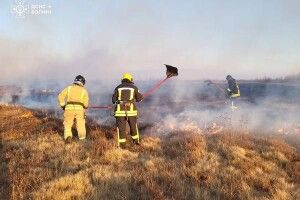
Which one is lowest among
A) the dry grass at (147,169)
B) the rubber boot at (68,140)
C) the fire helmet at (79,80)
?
the dry grass at (147,169)

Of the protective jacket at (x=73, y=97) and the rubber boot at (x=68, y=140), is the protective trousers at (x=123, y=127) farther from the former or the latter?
the rubber boot at (x=68, y=140)

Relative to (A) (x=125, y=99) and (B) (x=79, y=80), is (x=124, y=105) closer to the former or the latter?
(A) (x=125, y=99)

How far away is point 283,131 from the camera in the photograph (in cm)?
1745

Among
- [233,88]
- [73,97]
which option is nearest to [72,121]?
[73,97]

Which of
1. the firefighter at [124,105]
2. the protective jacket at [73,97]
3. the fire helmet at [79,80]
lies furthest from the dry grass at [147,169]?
the fire helmet at [79,80]

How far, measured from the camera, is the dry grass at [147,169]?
657 cm

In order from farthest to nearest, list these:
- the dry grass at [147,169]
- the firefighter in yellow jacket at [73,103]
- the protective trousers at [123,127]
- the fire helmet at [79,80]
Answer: the fire helmet at [79,80] < the firefighter in yellow jacket at [73,103] < the protective trousers at [123,127] < the dry grass at [147,169]

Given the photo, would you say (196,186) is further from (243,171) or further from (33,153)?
(33,153)

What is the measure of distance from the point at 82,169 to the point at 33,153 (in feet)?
6.02

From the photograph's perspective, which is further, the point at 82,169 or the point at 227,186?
the point at 82,169

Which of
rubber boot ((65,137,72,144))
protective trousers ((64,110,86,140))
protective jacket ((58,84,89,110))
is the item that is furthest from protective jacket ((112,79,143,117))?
rubber boot ((65,137,72,144))

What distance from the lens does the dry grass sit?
6.57m

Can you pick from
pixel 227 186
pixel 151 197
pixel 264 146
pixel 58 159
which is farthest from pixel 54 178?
pixel 264 146

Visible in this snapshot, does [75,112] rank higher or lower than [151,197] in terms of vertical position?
higher
